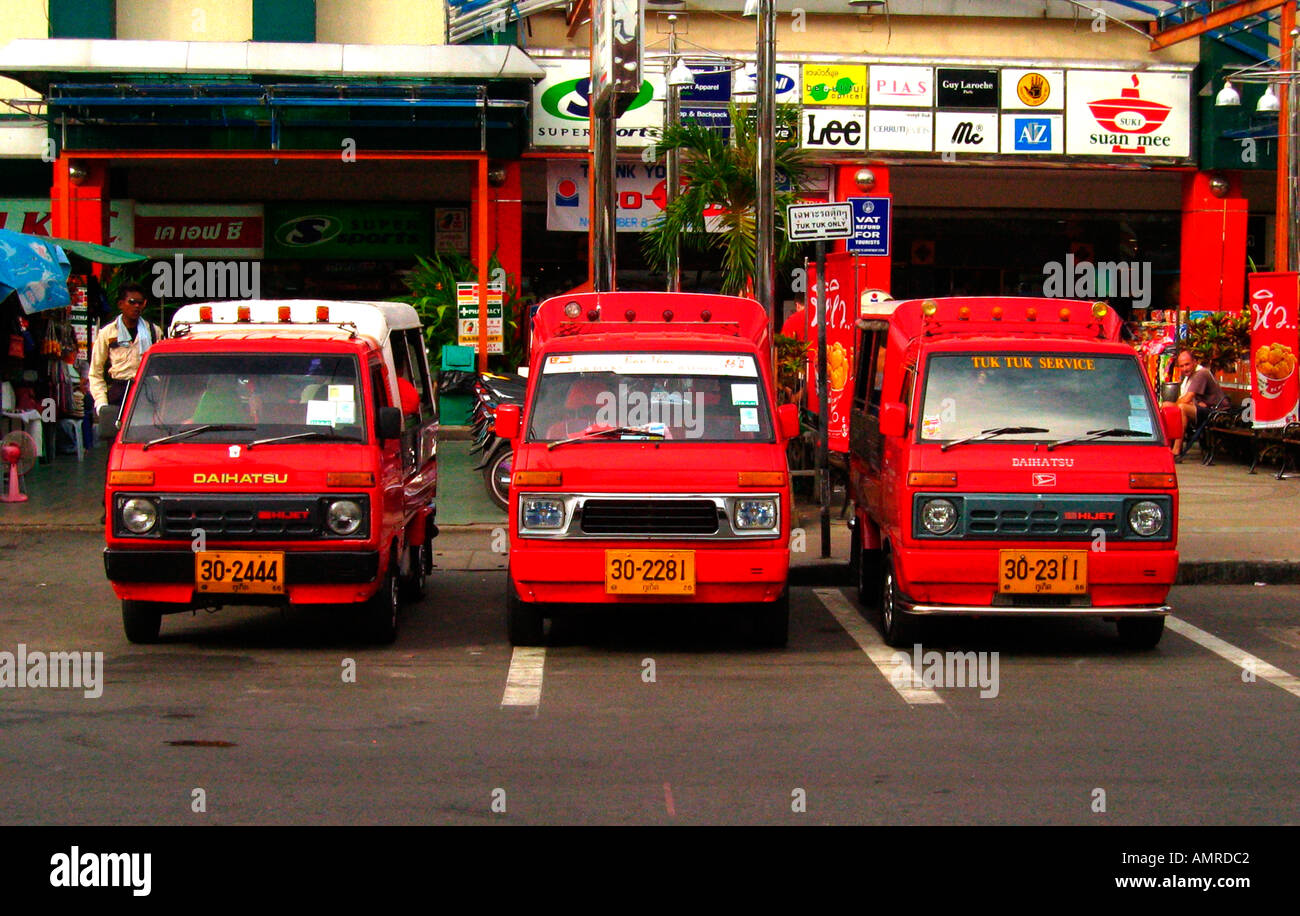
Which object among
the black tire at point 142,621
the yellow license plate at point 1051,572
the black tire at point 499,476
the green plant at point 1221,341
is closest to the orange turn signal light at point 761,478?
the yellow license plate at point 1051,572

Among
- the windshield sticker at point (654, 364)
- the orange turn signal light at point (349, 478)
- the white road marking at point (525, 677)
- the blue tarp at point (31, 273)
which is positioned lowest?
the white road marking at point (525, 677)

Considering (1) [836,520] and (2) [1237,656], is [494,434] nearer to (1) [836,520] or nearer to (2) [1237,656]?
(1) [836,520]

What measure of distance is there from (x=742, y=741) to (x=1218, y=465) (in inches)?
590

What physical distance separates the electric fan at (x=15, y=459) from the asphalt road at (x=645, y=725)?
4.96 metres

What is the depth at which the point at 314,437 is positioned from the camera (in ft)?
31.2

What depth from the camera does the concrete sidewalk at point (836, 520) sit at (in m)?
12.7

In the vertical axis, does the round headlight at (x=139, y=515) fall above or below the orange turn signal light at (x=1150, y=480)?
below

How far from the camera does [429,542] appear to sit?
40.3ft

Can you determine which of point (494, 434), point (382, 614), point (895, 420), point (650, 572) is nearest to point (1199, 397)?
point (494, 434)

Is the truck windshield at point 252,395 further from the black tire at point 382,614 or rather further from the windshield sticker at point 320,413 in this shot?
the black tire at point 382,614

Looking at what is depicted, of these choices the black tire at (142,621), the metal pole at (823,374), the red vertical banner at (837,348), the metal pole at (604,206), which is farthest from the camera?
the red vertical banner at (837,348)

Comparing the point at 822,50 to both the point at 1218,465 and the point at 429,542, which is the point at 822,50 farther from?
the point at 429,542

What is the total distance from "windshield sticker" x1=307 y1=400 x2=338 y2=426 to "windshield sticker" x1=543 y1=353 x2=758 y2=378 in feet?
4.65

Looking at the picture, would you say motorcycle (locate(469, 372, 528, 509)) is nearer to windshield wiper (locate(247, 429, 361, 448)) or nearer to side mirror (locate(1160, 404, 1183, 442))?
windshield wiper (locate(247, 429, 361, 448))
